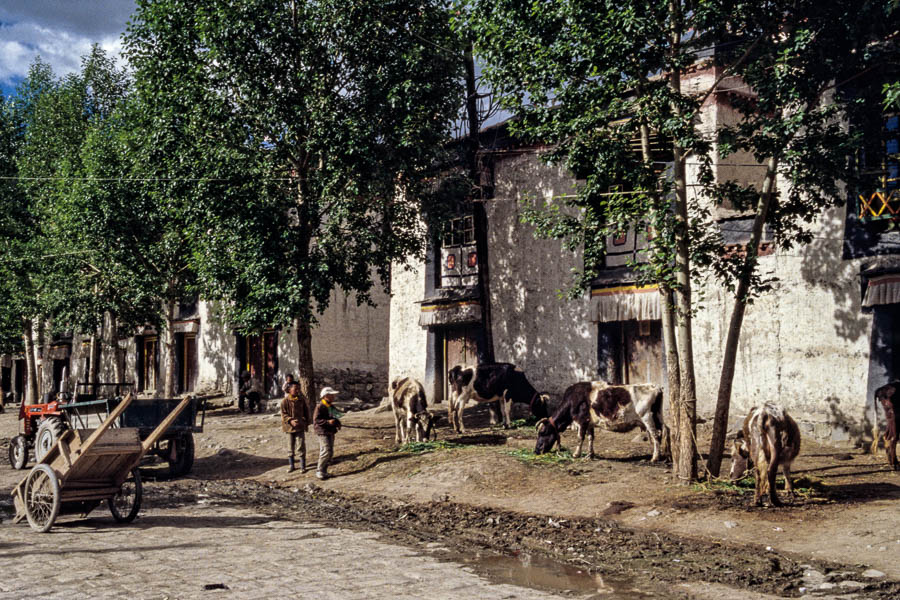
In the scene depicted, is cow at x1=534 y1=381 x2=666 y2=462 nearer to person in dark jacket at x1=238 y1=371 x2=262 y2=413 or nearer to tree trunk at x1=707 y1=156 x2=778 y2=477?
tree trunk at x1=707 y1=156 x2=778 y2=477

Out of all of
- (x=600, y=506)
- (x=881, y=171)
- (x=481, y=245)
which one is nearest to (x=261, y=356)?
(x=481, y=245)

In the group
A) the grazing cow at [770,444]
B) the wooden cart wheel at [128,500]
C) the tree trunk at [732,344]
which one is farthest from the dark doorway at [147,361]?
the grazing cow at [770,444]

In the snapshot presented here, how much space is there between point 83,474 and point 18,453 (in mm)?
9356

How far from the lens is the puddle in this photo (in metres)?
7.69

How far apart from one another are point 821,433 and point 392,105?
1099 cm

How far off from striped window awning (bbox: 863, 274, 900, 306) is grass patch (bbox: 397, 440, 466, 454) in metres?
7.94

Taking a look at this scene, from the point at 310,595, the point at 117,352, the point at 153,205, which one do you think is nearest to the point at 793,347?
the point at 310,595

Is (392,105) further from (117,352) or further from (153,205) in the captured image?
(117,352)

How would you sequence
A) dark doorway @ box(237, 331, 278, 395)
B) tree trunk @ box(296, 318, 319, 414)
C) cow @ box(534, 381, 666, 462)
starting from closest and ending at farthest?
cow @ box(534, 381, 666, 462), tree trunk @ box(296, 318, 319, 414), dark doorway @ box(237, 331, 278, 395)

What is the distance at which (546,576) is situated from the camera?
27.3ft

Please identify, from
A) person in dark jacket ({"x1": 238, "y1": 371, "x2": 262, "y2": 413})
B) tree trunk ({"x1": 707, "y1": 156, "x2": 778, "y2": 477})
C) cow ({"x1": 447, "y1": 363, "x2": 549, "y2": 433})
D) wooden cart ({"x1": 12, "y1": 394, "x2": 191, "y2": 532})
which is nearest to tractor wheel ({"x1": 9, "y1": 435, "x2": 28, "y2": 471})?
wooden cart ({"x1": 12, "y1": 394, "x2": 191, "y2": 532})

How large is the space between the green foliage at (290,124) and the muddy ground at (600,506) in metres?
4.27

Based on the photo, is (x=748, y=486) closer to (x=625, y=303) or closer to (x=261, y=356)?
(x=625, y=303)

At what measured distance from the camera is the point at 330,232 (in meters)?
19.4
